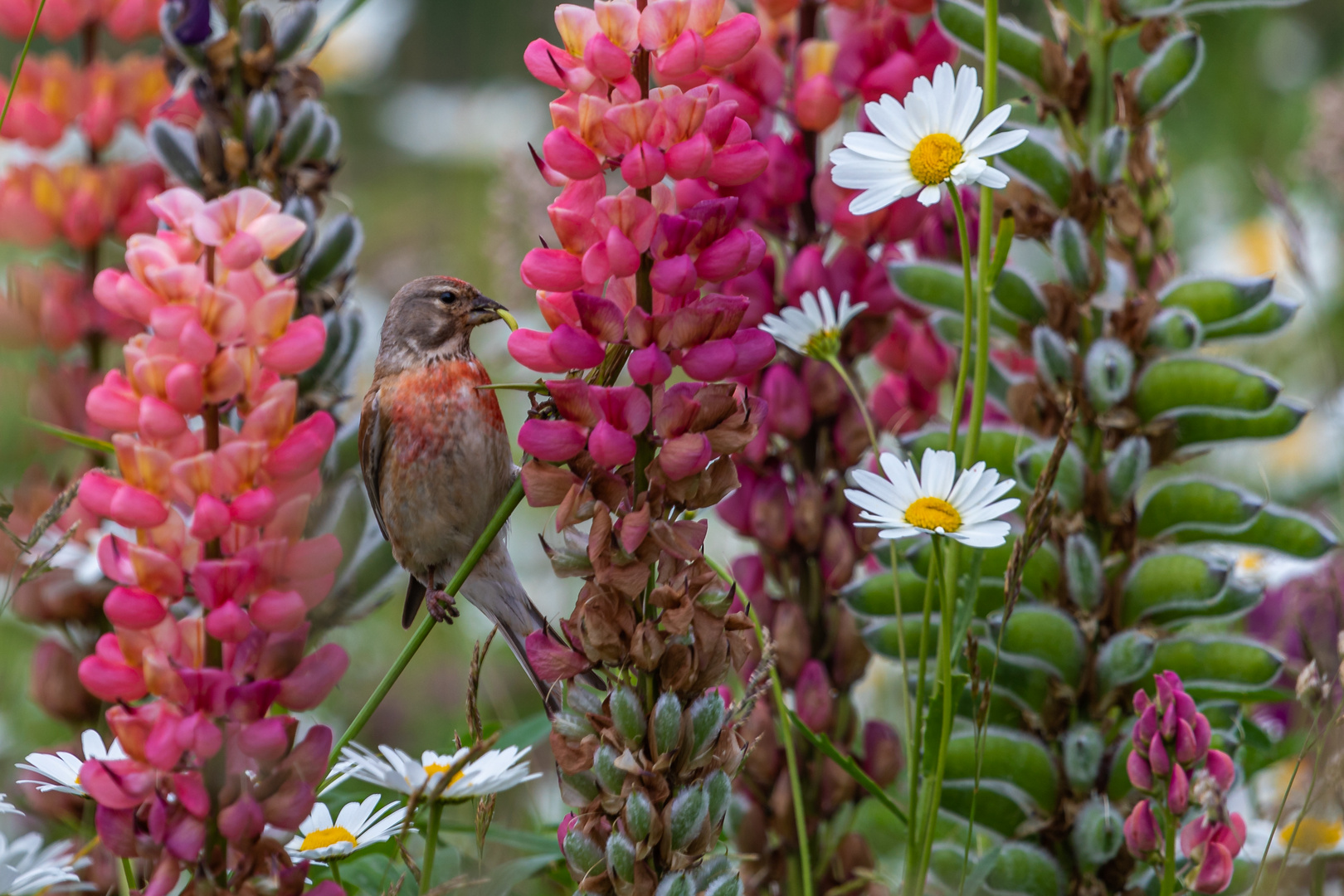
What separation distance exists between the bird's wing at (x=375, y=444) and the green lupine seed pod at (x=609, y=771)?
896mm

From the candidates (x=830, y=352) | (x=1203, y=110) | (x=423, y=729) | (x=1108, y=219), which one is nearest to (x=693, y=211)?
(x=830, y=352)

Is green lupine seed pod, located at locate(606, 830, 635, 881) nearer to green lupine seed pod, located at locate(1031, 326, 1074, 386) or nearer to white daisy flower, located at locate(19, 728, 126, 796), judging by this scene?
white daisy flower, located at locate(19, 728, 126, 796)

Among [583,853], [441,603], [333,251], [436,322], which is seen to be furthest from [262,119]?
[583,853]

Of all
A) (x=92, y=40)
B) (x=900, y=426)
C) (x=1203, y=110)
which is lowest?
(x=900, y=426)

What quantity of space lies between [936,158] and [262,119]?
904 millimetres

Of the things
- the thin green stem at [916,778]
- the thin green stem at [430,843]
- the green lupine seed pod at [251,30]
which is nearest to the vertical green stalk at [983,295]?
the thin green stem at [916,778]

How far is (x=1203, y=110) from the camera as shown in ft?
20.3

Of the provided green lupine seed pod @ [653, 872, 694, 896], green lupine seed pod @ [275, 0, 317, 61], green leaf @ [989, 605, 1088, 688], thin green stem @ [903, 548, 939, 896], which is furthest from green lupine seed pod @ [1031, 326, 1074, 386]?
green lupine seed pod @ [275, 0, 317, 61]

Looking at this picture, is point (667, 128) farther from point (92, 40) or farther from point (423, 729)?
point (423, 729)

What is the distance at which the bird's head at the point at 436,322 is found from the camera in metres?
1.94

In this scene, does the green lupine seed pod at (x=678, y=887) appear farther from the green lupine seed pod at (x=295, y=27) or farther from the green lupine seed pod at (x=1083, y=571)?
the green lupine seed pod at (x=295, y=27)

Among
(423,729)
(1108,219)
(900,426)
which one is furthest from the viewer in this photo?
(423,729)

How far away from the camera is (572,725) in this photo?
110 centimetres

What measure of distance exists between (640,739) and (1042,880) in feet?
2.16
